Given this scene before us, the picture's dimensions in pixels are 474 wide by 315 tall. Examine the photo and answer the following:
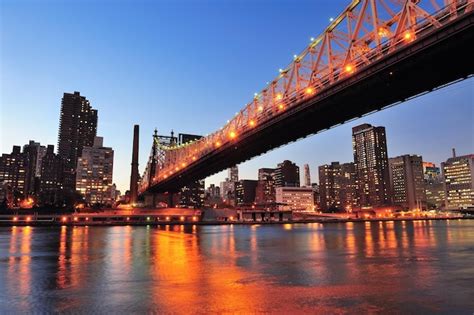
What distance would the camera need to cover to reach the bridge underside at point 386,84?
25.8 metres

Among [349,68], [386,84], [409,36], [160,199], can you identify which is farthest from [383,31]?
[160,199]

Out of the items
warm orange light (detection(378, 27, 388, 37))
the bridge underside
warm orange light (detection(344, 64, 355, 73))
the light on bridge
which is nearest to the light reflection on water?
the bridge underside

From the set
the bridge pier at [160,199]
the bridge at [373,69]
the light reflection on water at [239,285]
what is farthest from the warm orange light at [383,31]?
the bridge pier at [160,199]

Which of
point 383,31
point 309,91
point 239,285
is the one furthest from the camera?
point 309,91

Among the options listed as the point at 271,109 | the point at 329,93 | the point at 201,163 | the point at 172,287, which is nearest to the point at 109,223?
the point at 201,163

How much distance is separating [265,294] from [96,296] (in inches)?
204

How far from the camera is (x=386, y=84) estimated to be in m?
32.8

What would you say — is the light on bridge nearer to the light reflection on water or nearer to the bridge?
the bridge

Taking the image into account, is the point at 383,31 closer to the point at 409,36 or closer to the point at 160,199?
the point at 409,36

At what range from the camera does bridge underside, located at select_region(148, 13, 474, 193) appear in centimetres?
2580

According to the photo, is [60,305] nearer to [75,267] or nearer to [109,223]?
[75,267]

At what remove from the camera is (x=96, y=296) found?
11594 millimetres

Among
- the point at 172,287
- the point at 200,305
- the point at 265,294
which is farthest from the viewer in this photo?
the point at 172,287

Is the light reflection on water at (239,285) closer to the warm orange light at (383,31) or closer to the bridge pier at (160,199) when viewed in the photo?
the warm orange light at (383,31)
